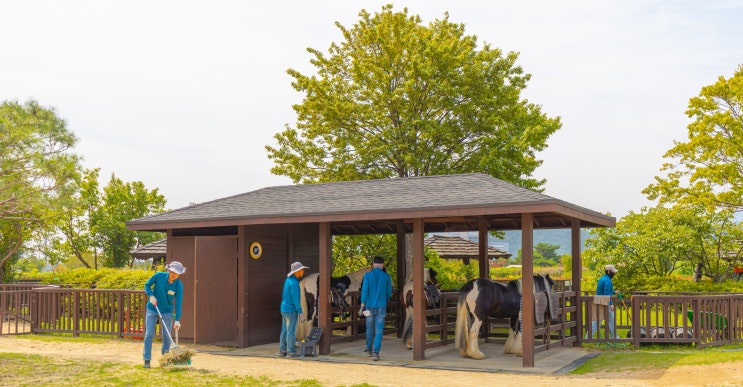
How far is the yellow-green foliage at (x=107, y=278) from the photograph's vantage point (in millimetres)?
19781

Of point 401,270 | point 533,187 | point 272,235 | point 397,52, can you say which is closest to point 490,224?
point 401,270

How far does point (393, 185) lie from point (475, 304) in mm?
2902

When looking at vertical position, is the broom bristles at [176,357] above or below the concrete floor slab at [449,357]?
above

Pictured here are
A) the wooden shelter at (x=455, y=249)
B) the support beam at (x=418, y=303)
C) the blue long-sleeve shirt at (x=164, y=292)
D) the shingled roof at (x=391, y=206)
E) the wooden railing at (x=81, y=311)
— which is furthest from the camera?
the wooden shelter at (x=455, y=249)

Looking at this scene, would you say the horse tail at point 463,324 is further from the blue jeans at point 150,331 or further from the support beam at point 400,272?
the blue jeans at point 150,331

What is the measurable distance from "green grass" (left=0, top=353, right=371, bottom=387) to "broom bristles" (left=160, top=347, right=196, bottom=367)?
0.16 metres

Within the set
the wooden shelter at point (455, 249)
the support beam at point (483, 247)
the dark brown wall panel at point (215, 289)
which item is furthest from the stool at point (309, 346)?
the wooden shelter at point (455, 249)

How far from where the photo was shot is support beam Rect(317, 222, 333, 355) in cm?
1286

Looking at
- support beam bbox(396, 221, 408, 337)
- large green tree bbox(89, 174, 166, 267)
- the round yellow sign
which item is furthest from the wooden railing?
large green tree bbox(89, 174, 166, 267)

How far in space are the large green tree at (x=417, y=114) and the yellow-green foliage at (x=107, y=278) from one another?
6094 millimetres

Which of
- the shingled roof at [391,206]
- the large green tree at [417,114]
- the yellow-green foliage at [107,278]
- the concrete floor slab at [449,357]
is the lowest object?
the concrete floor slab at [449,357]

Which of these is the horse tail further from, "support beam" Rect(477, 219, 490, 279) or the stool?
"support beam" Rect(477, 219, 490, 279)

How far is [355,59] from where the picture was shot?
79.5 ft

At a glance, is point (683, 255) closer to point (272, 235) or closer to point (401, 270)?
point (401, 270)
